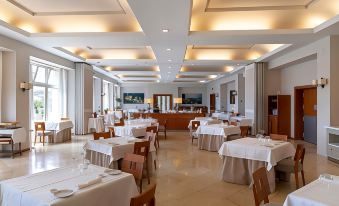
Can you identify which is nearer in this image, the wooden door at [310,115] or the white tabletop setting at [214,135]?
the white tabletop setting at [214,135]

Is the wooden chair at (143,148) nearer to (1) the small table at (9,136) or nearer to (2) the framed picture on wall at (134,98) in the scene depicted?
(1) the small table at (9,136)

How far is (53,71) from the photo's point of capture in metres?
11.2

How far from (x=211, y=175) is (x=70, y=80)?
29.2 ft

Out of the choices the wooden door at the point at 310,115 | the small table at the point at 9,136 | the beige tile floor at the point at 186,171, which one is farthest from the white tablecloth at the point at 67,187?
the wooden door at the point at 310,115

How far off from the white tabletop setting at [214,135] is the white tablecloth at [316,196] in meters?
5.14

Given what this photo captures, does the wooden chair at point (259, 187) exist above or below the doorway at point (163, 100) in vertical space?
below

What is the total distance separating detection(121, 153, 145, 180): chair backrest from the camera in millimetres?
3160

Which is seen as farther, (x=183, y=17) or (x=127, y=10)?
(x=127, y=10)

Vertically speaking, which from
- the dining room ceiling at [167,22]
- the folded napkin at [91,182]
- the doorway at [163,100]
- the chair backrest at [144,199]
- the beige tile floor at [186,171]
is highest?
the dining room ceiling at [167,22]

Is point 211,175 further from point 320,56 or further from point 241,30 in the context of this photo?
point 320,56

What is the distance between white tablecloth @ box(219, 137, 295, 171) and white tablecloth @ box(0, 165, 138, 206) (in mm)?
2532

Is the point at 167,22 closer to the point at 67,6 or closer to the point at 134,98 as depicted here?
the point at 67,6

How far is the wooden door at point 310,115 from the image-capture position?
9.35 meters

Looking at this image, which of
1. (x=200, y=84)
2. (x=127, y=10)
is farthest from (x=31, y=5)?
(x=200, y=84)
